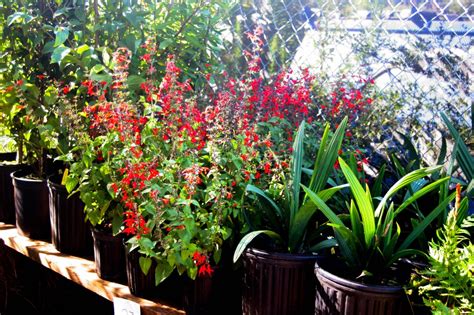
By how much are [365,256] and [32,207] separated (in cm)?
130

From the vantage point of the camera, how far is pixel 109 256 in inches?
63.6

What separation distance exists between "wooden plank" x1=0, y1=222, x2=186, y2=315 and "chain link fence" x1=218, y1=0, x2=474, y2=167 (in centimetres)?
85

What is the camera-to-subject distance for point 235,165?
4.43 feet

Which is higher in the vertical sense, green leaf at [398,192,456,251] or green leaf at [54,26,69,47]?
green leaf at [54,26,69,47]

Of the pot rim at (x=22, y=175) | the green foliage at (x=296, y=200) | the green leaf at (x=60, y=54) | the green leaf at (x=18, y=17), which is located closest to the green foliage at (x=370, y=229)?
the green foliage at (x=296, y=200)

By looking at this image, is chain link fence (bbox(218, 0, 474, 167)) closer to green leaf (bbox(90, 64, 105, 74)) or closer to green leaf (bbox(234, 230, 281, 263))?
green leaf (bbox(234, 230, 281, 263))

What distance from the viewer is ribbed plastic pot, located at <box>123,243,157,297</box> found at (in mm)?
1475

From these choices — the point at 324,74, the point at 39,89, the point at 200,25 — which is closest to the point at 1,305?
the point at 39,89

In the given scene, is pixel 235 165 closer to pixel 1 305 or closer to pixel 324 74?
pixel 324 74

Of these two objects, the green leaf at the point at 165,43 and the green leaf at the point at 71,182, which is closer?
the green leaf at the point at 71,182

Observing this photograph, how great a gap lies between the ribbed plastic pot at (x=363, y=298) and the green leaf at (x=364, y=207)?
13 centimetres

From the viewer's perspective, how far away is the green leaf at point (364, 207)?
1147mm

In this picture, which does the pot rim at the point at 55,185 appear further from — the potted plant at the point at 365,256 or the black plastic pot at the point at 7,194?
the potted plant at the point at 365,256

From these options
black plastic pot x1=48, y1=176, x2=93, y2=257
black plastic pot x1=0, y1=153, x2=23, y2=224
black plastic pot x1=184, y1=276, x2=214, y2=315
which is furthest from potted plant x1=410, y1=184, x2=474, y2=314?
black plastic pot x1=0, y1=153, x2=23, y2=224
